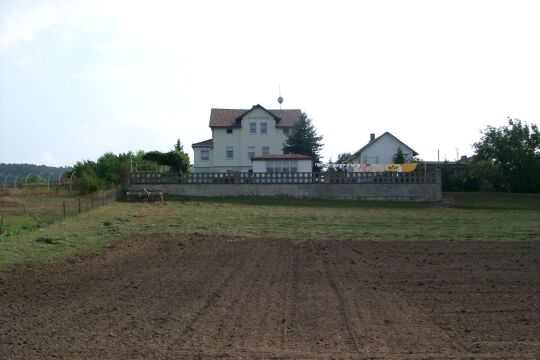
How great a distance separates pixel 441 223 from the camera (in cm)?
2708

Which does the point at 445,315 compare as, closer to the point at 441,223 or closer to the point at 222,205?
the point at 441,223

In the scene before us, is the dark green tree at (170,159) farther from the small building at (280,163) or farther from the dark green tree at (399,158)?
the dark green tree at (399,158)

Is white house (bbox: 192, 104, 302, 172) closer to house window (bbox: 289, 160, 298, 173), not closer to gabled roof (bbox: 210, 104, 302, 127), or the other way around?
gabled roof (bbox: 210, 104, 302, 127)

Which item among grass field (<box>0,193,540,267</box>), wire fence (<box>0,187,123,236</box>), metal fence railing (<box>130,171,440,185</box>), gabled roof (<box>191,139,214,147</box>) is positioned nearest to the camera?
grass field (<box>0,193,540,267</box>)

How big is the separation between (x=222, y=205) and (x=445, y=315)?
28.2 m

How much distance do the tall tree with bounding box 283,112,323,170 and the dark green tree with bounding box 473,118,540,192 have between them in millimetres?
20101

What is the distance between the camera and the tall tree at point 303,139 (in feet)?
205

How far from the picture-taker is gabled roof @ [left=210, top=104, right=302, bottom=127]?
64000 mm

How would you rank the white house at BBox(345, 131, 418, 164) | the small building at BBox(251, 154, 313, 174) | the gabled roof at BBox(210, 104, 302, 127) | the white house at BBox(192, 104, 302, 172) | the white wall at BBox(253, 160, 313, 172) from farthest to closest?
the white house at BBox(345, 131, 418, 164) → the gabled roof at BBox(210, 104, 302, 127) → the white house at BBox(192, 104, 302, 172) → the white wall at BBox(253, 160, 313, 172) → the small building at BBox(251, 154, 313, 174)

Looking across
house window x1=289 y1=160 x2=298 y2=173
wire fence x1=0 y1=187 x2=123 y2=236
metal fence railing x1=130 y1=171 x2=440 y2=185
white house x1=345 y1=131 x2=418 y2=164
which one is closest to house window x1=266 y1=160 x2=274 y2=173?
house window x1=289 y1=160 x2=298 y2=173

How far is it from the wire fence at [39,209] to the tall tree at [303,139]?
25214 mm

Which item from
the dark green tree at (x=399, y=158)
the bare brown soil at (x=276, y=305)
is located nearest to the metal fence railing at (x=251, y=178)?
the dark green tree at (x=399, y=158)

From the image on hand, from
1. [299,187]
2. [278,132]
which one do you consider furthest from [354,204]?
[278,132]

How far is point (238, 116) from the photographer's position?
65.2 metres
